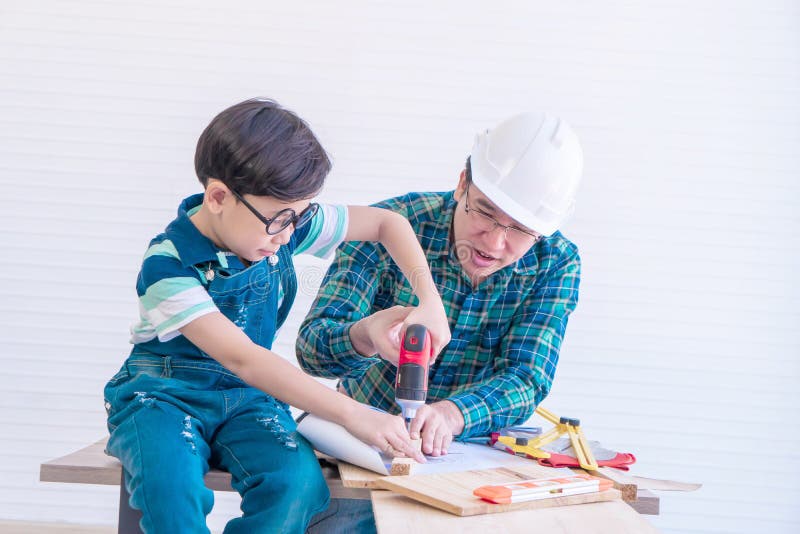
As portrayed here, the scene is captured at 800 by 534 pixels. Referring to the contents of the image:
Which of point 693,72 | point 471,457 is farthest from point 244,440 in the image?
point 693,72

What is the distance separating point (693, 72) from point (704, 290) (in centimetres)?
111

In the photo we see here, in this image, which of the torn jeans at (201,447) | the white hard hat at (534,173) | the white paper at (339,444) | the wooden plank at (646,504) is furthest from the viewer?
the white hard hat at (534,173)

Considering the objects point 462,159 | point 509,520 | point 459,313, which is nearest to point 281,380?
point 509,520

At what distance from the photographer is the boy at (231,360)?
5.87ft

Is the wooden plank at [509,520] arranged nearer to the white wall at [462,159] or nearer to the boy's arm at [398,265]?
the boy's arm at [398,265]

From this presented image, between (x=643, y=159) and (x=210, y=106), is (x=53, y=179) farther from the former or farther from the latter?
(x=643, y=159)

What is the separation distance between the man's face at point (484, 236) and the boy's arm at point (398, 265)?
0.53 ft

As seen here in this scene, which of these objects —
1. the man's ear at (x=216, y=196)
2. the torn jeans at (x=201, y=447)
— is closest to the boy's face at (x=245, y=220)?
the man's ear at (x=216, y=196)

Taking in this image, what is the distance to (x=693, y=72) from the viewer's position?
13.9ft

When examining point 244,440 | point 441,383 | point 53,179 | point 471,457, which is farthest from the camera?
point 53,179

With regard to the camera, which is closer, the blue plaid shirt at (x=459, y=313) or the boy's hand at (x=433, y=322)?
the boy's hand at (x=433, y=322)

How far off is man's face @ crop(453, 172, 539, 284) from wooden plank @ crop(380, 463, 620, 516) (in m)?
0.68

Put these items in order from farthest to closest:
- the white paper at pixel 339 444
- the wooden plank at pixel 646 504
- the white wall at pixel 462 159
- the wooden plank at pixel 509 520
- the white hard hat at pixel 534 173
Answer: the white wall at pixel 462 159
the white hard hat at pixel 534 173
the wooden plank at pixel 646 504
the white paper at pixel 339 444
the wooden plank at pixel 509 520

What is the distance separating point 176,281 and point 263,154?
36 centimetres
